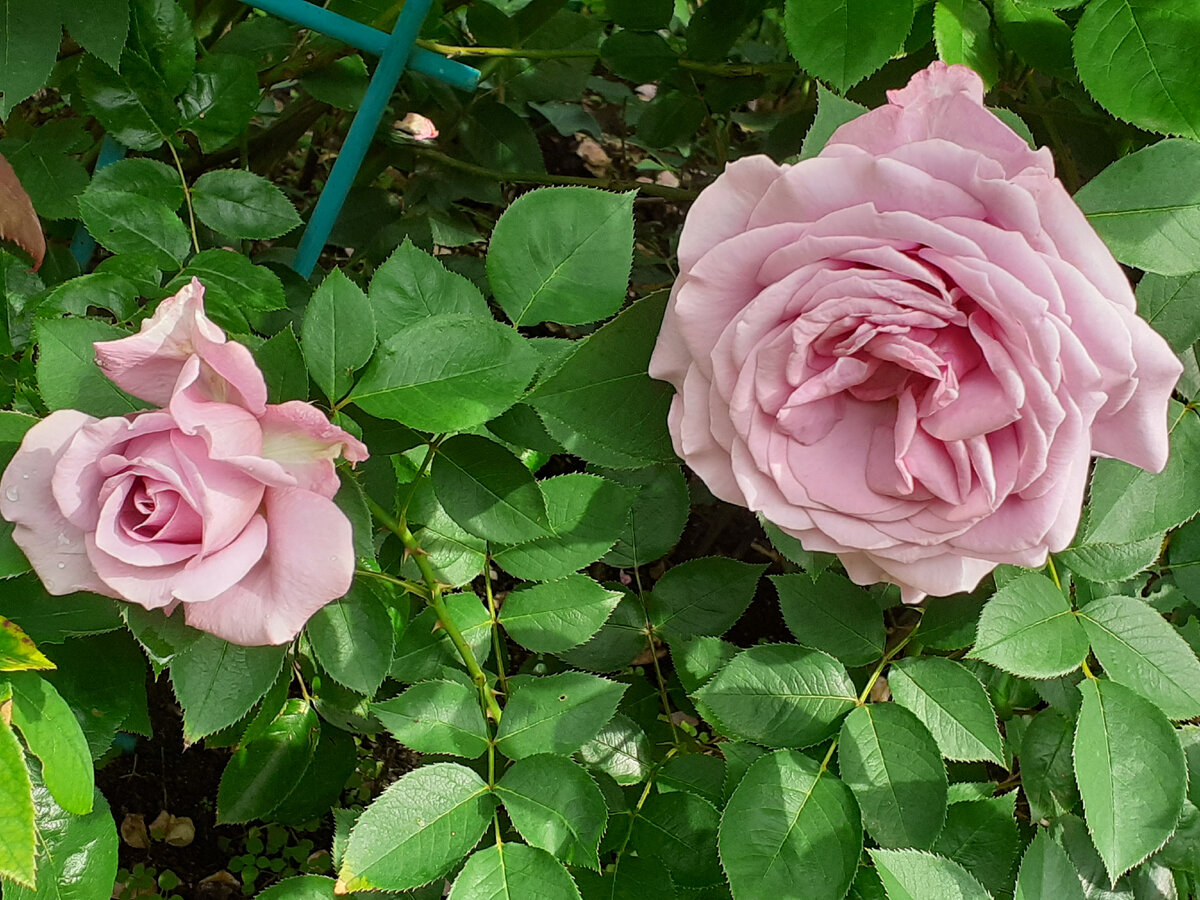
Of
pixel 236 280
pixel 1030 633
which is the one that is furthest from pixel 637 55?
pixel 1030 633

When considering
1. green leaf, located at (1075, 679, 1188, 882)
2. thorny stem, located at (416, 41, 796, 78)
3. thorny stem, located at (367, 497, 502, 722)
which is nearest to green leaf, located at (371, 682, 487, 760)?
thorny stem, located at (367, 497, 502, 722)

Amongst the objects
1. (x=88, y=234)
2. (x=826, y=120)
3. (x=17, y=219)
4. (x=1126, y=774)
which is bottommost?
(x=1126, y=774)

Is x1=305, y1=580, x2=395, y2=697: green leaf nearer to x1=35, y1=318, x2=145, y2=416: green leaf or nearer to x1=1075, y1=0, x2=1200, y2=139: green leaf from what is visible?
x1=35, y1=318, x2=145, y2=416: green leaf

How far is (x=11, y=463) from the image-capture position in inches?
22.2

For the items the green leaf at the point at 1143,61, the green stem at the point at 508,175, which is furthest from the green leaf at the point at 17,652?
the green stem at the point at 508,175

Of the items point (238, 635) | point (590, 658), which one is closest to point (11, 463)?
point (238, 635)

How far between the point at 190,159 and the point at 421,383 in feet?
2.36

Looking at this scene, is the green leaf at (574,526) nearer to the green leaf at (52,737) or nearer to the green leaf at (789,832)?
the green leaf at (789,832)

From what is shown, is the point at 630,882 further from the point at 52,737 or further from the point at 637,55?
the point at 637,55

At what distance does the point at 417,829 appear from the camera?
77cm

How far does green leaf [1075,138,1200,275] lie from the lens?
2.06 ft

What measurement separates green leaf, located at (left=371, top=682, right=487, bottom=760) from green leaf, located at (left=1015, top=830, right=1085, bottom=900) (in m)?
0.43

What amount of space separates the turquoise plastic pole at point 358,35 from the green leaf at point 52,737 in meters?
0.61

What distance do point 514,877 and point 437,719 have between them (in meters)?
0.14
